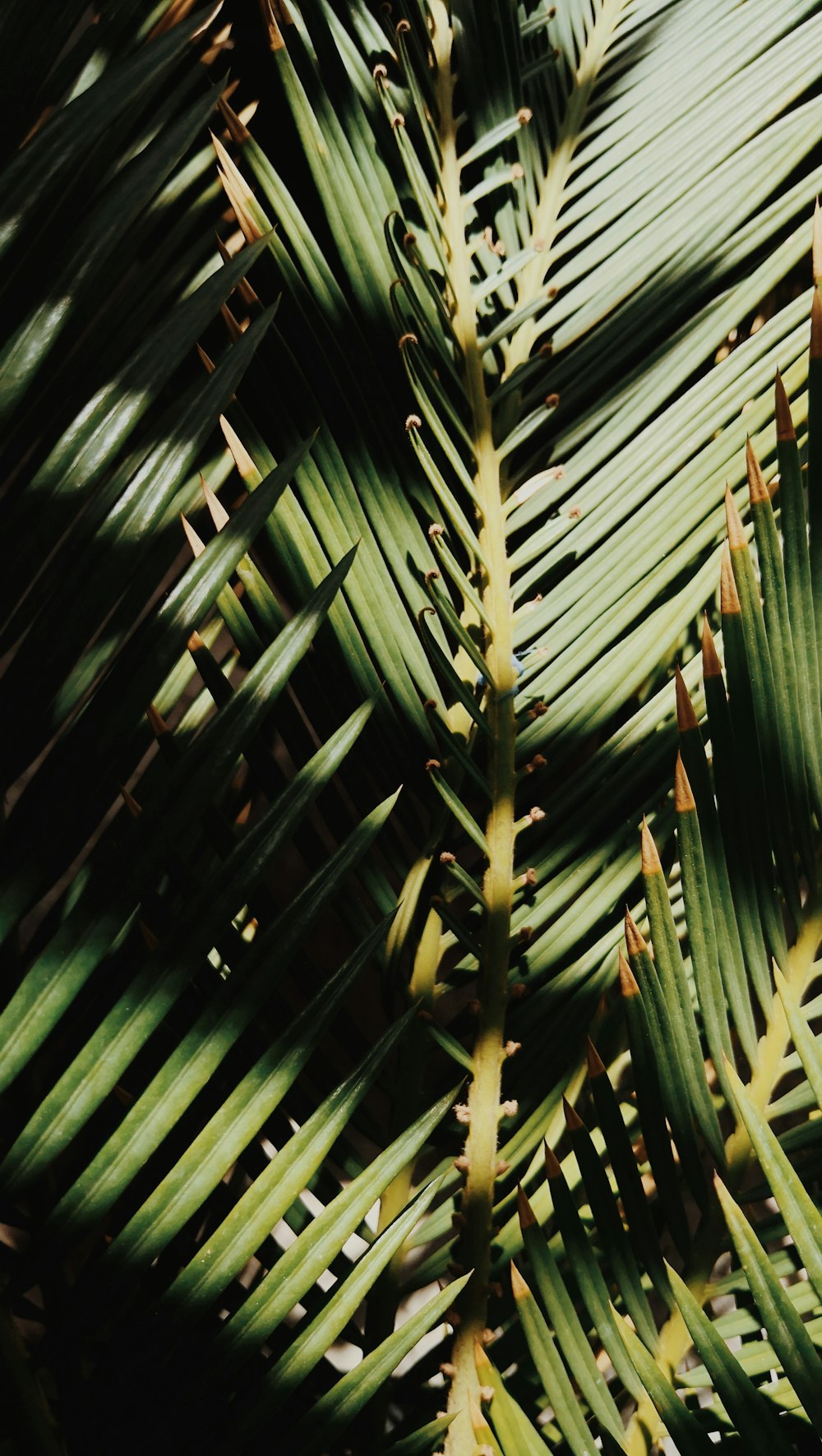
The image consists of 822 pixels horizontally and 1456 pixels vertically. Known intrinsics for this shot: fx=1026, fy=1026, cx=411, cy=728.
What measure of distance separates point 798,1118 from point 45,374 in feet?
2.61

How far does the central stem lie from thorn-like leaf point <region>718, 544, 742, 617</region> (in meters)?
0.15

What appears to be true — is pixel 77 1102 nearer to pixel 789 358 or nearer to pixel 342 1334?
pixel 342 1334

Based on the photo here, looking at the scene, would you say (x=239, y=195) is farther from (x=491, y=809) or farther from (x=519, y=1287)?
(x=519, y=1287)

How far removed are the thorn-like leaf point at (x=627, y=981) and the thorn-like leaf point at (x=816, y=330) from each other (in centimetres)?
32

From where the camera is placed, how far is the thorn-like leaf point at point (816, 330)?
0.51m

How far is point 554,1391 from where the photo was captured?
1.55ft

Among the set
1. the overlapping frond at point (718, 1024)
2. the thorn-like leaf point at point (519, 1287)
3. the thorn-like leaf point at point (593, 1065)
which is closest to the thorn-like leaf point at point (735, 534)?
the overlapping frond at point (718, 1024)

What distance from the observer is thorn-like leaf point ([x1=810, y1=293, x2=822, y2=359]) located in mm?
513

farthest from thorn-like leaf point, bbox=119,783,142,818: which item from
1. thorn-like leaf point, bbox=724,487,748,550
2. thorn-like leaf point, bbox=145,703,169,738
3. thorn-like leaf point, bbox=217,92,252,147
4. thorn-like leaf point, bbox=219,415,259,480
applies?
thorn-like leaf point, bbox=217,92,252,147

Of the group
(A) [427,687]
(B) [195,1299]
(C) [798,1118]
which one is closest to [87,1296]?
(B) [195,1299]

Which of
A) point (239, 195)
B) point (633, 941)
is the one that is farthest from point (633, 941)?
point (239, 195)

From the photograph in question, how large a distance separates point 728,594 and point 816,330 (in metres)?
0.15

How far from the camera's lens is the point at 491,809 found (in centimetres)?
60

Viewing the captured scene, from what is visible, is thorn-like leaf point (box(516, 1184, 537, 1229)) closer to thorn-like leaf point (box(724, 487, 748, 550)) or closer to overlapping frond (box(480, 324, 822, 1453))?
overlapping frond (box(480, 324, 822, 1453))
